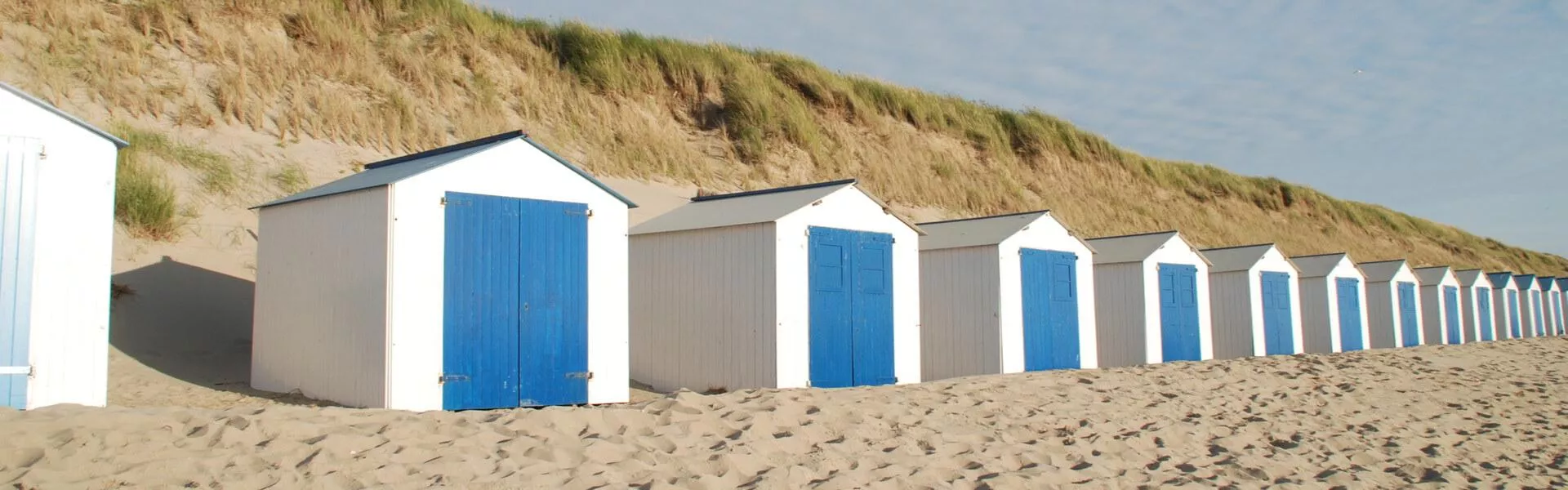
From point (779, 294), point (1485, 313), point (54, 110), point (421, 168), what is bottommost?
point (1485, 313)

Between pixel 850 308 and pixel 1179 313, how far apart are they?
8065 millimetres

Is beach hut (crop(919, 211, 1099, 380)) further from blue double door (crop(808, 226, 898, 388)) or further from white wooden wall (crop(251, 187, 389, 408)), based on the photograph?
white wooden wall (crop(251, 187, 389, 408))

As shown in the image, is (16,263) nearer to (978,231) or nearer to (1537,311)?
(978,231)

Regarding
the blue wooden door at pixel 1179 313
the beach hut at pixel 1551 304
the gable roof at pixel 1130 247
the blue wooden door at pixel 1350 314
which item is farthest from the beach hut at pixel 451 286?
the beach hut at pixel 1551 304

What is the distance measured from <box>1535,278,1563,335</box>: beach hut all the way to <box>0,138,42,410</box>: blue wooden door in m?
39.0

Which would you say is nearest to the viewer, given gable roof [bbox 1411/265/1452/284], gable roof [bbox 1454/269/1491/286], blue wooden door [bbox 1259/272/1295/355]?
blue wooden door [bbox 1259/272/1295/355]

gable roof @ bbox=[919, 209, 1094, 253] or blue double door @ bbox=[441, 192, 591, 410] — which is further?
gable roof @ bbox=[919, 209, 1094, 253]

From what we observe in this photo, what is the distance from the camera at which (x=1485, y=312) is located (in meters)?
31.2

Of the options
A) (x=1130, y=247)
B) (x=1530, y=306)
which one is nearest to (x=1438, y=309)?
(x=1530, y=306)

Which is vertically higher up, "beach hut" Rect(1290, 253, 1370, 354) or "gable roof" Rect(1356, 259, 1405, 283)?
"gable roof" Rect(1356, 259, 1405, 283)

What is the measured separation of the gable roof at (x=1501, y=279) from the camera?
32719 millimetres

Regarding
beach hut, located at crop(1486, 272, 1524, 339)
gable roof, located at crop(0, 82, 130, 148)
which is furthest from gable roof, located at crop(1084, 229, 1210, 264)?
beach hut, located at crop(1486, 272, 1524, 339)

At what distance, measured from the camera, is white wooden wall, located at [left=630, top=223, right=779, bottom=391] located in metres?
12.4

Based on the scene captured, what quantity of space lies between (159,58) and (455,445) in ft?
40.7
